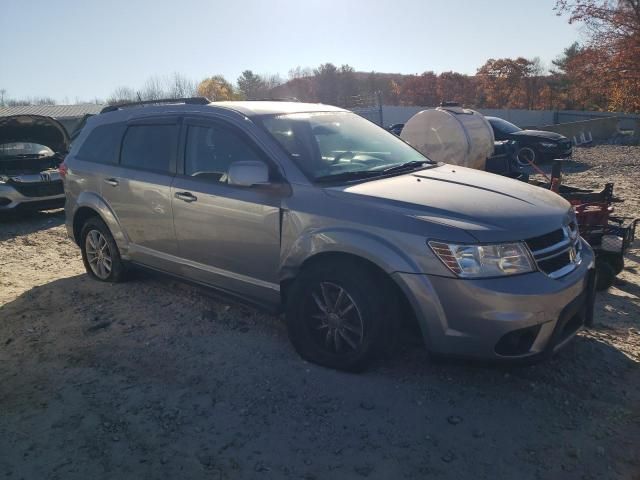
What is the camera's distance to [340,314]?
3492 mm

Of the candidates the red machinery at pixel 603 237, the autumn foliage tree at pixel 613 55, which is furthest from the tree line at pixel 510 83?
the red machinery at pixel 603 237

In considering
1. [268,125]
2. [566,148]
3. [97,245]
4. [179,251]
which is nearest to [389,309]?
[268,125]

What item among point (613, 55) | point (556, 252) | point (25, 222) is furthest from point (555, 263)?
point (613, 55)

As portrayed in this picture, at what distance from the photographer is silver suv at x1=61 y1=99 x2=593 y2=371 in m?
3.04

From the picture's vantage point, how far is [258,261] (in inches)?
155

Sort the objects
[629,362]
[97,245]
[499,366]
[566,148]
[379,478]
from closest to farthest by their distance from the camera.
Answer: [379,478] < [499,366] < [629,362] < [97,245] < [566,148]

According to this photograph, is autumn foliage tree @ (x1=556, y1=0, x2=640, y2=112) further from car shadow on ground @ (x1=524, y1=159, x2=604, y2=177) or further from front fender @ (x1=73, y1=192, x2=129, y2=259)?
front fender @ (x1=73, y1=192, x2=129, y2=259)

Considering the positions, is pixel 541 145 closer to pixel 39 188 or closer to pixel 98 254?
pixel 39 188

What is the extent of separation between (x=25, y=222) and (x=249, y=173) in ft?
25.3

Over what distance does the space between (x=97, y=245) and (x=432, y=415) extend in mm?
4092

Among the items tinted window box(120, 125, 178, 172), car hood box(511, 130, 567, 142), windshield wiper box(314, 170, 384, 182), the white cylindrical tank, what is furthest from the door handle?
car hood box(511, 130, 567, 142)

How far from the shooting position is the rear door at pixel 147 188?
456 centimetres

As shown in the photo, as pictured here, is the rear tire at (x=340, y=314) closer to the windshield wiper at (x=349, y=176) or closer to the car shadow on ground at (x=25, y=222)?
the windshield wiper at (x=349, y=176)

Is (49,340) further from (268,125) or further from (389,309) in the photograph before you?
(389,309)
